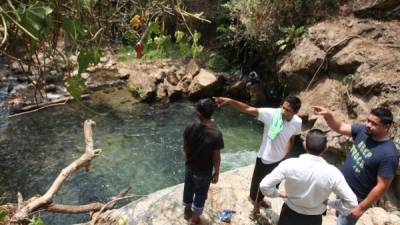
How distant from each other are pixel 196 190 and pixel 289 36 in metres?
6.71

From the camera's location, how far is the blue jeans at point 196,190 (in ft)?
15.5

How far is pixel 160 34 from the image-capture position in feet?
10.2

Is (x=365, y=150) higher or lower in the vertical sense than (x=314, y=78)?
higher

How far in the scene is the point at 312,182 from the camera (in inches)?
133

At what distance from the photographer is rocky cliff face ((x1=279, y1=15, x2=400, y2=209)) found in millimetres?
7715

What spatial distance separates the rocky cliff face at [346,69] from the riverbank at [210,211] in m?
1.97

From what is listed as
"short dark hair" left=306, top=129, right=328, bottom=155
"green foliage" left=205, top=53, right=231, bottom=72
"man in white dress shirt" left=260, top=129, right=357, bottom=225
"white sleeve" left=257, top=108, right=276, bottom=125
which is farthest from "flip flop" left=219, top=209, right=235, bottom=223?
"green foliage" left=205, top=53, right=231, bottom=72

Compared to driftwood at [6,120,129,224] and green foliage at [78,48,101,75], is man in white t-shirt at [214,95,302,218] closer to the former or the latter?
driftwood at [6,120,129,224]

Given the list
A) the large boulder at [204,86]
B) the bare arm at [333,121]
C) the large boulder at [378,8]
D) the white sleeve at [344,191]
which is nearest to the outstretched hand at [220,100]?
the bare arm at [333,121]

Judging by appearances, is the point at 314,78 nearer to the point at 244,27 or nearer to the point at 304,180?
the point at 244,27

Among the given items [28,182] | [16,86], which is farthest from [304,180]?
[16,86]

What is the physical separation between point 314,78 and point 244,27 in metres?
3.23

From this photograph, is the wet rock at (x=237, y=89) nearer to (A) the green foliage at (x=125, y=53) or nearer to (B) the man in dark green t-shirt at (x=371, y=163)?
(A) the green foliage at (x=125, y=53)

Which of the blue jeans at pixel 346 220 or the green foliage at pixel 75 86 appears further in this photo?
the blue jeans at pixel 346 220
